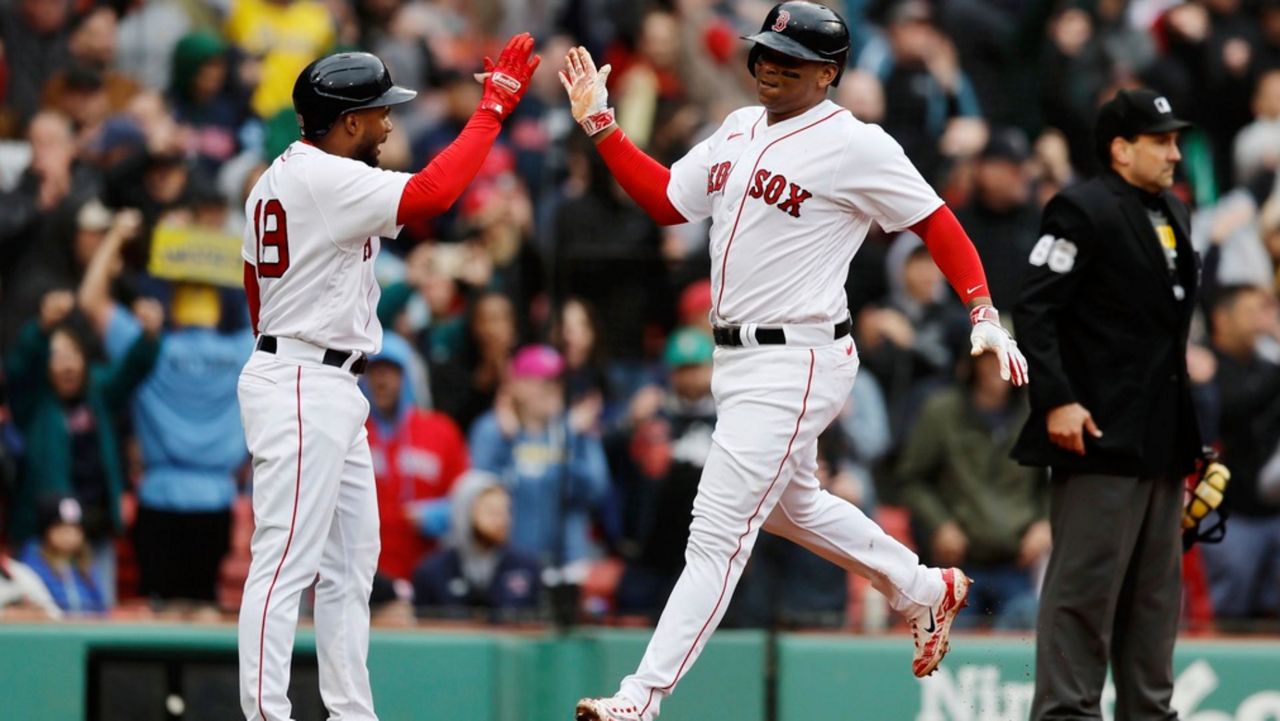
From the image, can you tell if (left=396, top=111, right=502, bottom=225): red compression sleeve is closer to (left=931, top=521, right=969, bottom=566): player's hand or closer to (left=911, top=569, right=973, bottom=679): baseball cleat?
(left=911, top=569, right=973, bottom=679): baseball cleat

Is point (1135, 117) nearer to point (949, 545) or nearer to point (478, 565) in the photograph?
point (949, 545)

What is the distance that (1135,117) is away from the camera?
5.98m

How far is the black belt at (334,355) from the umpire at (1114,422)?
6.70 feet

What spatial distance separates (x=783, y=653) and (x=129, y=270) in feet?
11.4

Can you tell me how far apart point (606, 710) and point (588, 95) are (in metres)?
1.87

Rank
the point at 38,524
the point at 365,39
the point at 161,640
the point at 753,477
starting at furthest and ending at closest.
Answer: the point at 365,39 → the point at 38,524 → the point at 161,640 → the point at 753,477

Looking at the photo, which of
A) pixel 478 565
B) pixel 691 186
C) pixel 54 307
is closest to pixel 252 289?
pixel 691 186

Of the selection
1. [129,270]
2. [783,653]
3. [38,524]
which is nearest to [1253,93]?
[783,653]

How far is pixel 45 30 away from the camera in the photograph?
9.22 metres

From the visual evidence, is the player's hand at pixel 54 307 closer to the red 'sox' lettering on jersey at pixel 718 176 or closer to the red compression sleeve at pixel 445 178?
the red compression sleeve at pixel 445 178

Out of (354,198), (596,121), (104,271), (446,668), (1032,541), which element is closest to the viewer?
(354,198)

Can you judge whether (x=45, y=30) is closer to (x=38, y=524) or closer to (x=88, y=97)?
(x=88, y=97)

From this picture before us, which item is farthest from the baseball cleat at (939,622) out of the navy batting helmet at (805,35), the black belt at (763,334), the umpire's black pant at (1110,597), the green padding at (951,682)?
the navy batting helmet at (805,35)

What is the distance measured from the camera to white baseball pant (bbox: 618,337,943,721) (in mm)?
5246
